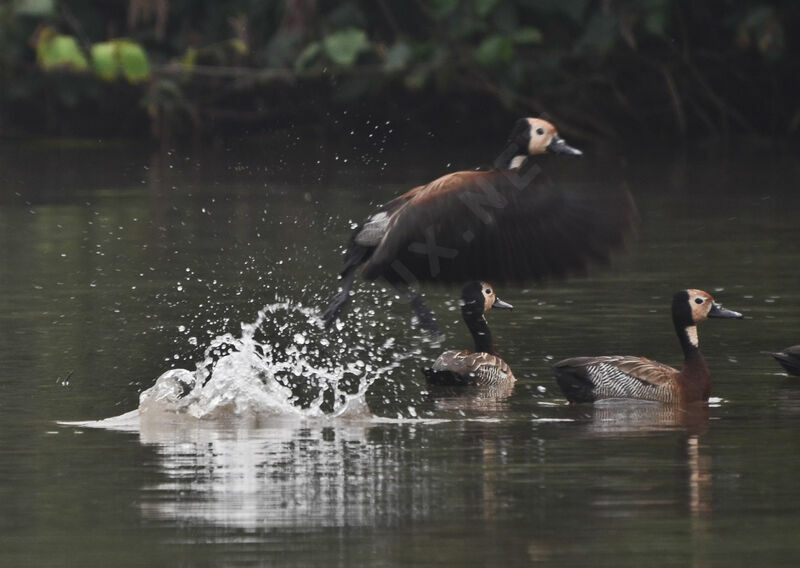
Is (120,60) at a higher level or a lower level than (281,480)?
higher

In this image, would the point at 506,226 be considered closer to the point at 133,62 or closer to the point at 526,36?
the point at 526,36

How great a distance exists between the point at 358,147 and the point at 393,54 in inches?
152

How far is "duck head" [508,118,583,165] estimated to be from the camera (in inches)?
422

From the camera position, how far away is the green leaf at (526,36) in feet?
101

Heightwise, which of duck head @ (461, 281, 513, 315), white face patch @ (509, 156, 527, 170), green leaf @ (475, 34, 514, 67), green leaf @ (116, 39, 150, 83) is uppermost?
green leaf @ (116, 39, 150, 83)

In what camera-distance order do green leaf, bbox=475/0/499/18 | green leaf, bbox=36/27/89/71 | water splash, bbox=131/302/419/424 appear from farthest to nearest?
green leaf, bbox=36/27/89/71
green leaf, bbox=475/0/499/18
water splash, bbox=131/302/419/424

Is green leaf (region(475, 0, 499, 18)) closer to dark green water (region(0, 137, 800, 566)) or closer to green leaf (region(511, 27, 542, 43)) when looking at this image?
green leaf (region(511, 27, 542, 43))

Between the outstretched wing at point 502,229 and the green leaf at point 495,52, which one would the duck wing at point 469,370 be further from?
the green leaf at point 495,52

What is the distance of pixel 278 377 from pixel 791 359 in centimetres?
258

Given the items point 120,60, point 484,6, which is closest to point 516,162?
point 484,6

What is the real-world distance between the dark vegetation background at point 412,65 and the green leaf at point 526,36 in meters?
0.03

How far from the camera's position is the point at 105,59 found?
31.3m

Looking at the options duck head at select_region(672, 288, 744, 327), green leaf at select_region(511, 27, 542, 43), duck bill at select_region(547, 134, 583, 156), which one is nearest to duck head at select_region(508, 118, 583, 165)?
duck bill at select_region(547, 134, 583, 156)

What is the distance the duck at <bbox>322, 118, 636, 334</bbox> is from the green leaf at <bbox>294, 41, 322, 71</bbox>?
68.2 ft
